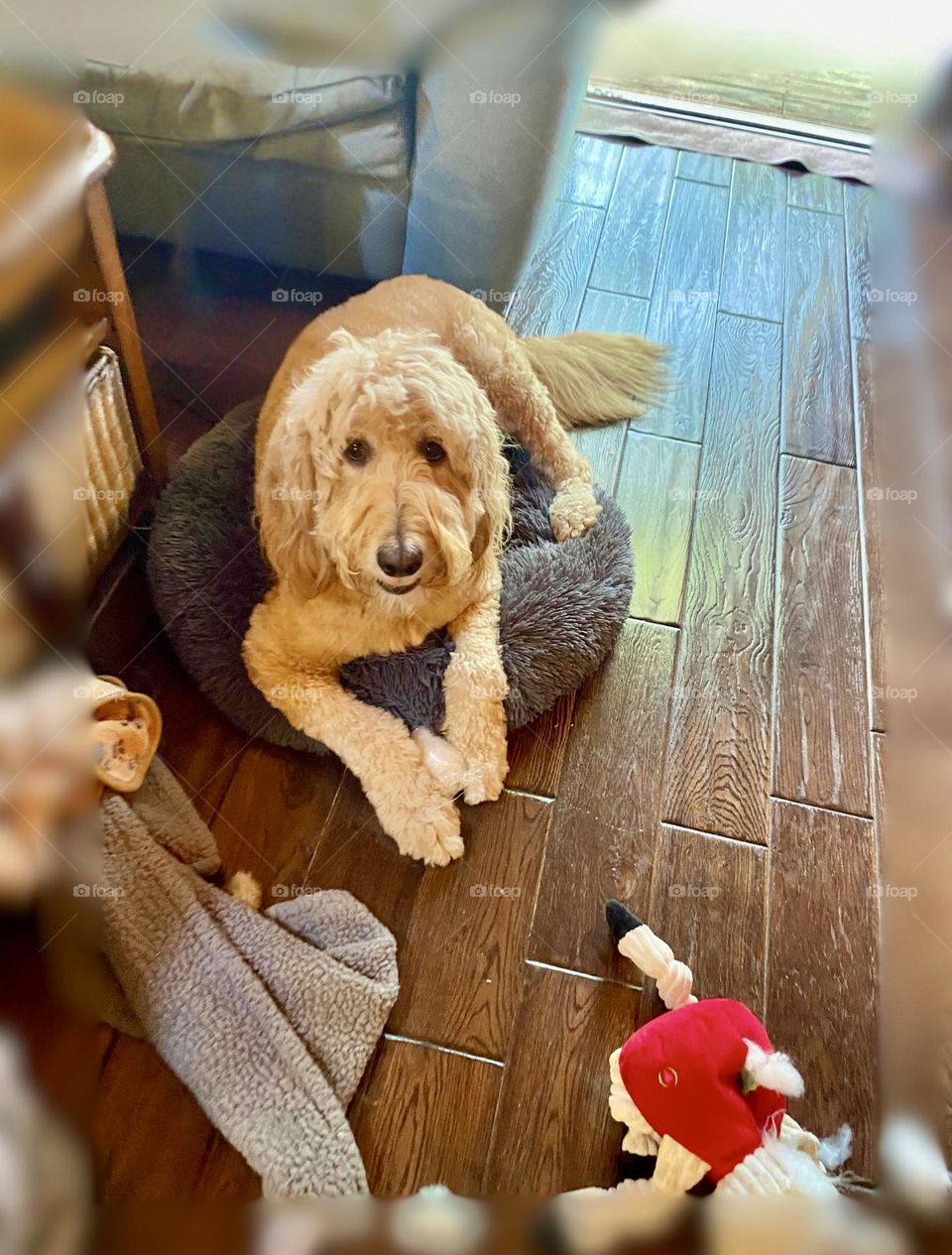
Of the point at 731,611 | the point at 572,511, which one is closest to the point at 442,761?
the point at 572,511

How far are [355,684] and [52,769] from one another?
2.23 feet

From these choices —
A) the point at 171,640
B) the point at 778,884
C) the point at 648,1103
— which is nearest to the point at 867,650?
the point at 778,884

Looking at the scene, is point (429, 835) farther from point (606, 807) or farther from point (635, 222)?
point (635, 222)

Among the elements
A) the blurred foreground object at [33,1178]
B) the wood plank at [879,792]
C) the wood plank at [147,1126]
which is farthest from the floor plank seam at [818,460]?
the blurred foreground object at [33,1178]

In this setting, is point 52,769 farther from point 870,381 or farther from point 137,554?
point 870,381

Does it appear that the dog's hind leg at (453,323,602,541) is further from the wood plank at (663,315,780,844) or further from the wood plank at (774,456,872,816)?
the wood plank at (774,456,872,816)

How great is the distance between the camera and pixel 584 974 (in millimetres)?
1361

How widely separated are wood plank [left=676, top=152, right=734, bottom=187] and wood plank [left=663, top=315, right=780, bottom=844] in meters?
0.74

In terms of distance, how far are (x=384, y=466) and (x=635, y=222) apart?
1.77m

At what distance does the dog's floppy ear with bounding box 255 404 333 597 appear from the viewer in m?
→ 1.36

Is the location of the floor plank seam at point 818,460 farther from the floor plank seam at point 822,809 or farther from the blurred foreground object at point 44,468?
the blurred foreground object at point 44,468

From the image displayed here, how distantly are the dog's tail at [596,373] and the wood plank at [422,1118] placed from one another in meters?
1.42

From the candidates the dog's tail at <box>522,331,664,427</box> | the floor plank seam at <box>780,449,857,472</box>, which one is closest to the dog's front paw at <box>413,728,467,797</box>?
the dog's tail at <box>522,331,664,427</box>

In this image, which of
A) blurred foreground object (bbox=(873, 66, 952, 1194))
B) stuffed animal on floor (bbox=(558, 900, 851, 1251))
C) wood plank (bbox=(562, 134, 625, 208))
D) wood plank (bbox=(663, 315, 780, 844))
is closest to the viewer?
stuffed animal on floor (bbox=(558, 900, 851, 1251))
